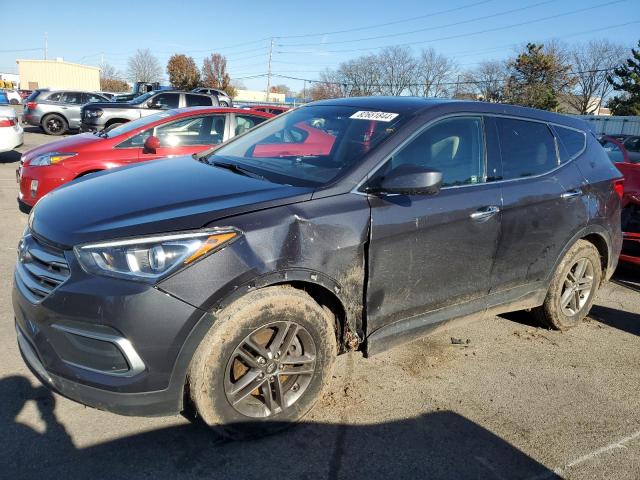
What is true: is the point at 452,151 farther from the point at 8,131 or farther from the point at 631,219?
the point at 8,131

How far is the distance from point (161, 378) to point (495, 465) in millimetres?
1743

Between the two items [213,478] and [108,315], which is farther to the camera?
[213,478]

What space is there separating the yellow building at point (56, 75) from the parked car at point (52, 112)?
51806 millimetres

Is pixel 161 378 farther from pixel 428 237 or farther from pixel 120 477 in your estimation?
pixel 428 237

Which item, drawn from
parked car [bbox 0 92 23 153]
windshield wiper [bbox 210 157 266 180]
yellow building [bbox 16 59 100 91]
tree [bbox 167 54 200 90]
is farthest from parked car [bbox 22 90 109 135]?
yellow building [bbox 16 59 100 91]

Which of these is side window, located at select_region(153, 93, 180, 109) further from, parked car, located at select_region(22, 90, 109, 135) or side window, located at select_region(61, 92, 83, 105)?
side window, located at select_region(61, 92, 83, 105)

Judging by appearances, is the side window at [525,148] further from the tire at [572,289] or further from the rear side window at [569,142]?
the tire at [572,289]

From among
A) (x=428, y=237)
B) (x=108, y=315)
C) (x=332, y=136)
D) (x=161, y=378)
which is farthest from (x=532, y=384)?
(x=108, y=315)

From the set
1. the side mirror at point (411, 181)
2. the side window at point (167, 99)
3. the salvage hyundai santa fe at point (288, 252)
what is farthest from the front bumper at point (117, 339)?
the side window at point (167, 99)

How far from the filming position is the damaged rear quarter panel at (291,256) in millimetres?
2268

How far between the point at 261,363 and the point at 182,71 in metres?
57.8

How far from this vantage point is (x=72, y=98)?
2016 centimetres

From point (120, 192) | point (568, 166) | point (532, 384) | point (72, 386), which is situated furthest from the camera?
point (568, 166)

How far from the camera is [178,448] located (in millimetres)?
2520
